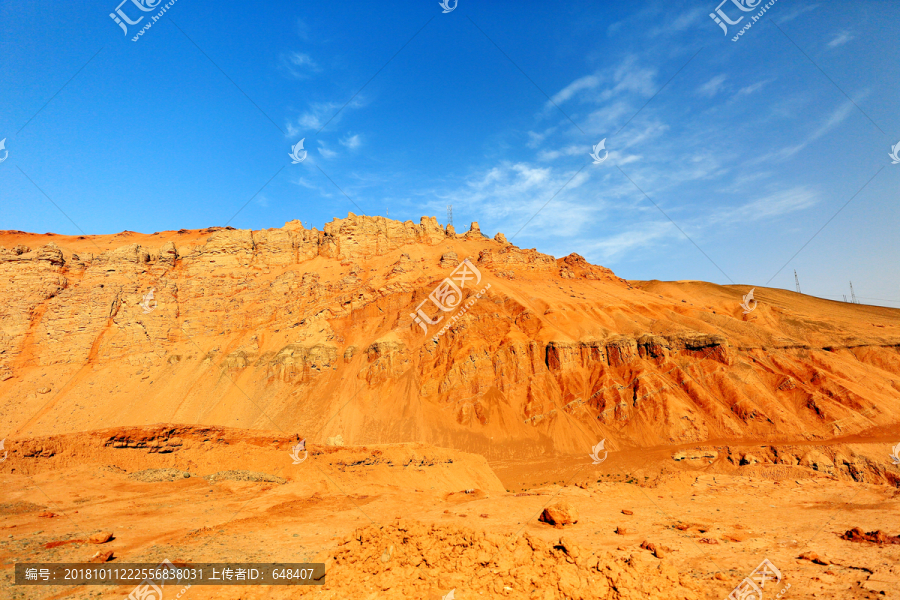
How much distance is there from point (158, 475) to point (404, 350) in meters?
28.7

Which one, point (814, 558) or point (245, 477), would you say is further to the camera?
point (245, 477)

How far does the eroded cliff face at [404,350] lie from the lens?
1460 inches

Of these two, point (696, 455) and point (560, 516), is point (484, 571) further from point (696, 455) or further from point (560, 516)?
point (696, 455)

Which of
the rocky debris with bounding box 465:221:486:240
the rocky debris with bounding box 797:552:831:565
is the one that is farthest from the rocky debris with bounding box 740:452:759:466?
the rocky debris with bounding box 465:221:486:240

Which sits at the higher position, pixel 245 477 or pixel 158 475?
pixel 158 475

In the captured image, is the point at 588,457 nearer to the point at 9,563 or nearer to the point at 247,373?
the point at 9,563

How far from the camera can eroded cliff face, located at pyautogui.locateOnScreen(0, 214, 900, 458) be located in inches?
1460

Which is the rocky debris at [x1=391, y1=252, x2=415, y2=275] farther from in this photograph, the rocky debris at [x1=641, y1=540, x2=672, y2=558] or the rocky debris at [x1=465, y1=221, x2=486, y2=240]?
the rocky debris at [x1=641, y1=540, x2=672, y2=558]

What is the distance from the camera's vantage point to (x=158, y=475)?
68.7 ft

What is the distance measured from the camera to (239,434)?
25.2 meters

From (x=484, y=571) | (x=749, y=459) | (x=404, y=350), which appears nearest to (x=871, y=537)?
(x=484, y=571)

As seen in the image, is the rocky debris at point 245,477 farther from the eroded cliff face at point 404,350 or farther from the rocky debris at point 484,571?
the rocky debris at point 484,571

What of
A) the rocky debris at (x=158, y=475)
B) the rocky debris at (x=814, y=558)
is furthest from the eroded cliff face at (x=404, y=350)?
the rocky debris at (x=814, y=558)

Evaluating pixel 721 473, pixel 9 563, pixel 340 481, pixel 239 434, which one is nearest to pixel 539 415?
pixel 721 473
